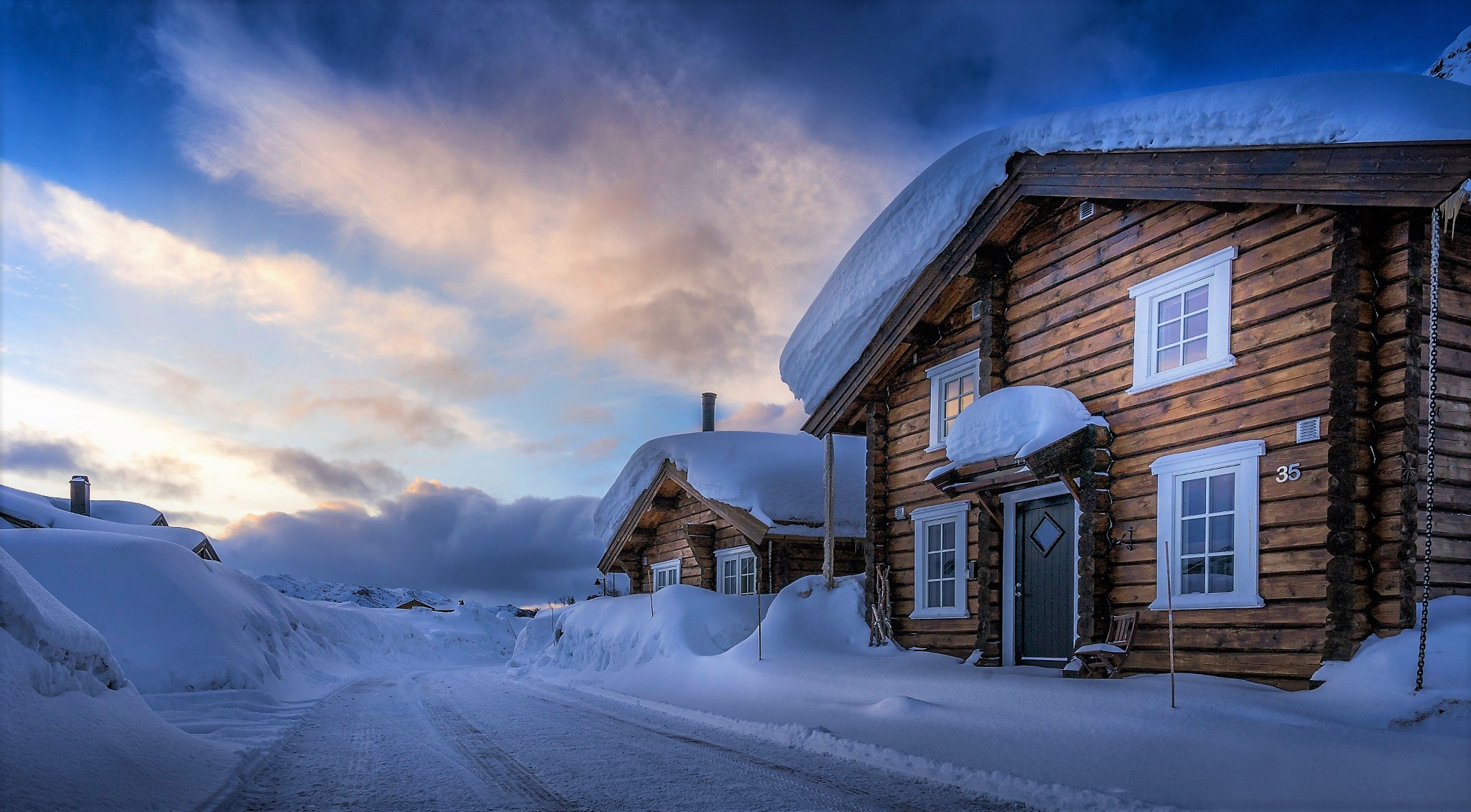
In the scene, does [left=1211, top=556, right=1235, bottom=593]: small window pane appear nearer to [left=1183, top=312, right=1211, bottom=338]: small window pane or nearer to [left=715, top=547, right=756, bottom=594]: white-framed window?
[left=1183, top=312, right=1211, bottom=338]: small window pane

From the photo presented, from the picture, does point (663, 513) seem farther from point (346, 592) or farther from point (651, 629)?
point (346, 592)

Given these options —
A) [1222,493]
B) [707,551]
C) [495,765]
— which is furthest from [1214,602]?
[707,551]

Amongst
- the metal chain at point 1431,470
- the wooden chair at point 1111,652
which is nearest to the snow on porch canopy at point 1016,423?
the wooden chair at point 1111,652

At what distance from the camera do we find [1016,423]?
1056 centimetres

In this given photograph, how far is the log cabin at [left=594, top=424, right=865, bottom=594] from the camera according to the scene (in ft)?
61.2

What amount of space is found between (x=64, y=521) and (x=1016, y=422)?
3624 centimetres

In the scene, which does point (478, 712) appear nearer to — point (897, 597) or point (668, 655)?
point (668, 655)

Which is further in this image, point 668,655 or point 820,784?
point 668,655

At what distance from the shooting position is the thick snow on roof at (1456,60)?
40.7 ft

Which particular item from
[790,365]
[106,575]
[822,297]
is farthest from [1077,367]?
[106,575]

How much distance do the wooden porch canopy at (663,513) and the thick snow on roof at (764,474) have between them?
0.46ft

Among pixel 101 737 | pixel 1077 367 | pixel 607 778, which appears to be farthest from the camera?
pixel 1077 367

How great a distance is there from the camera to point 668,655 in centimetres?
1572

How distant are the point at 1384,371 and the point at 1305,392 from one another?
24.6 inches
